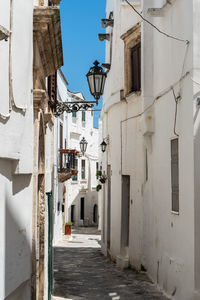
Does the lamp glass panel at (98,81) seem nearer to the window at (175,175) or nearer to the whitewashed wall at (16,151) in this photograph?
the window at (175,175)

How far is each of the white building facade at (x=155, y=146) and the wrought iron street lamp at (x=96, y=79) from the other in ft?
4.88

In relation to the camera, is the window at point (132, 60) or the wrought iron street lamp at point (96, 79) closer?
the wrought iron street lamp at point (96, 79)

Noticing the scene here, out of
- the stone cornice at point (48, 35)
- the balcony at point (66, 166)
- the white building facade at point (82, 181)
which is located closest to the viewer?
the stone cornice at point (48, 35)

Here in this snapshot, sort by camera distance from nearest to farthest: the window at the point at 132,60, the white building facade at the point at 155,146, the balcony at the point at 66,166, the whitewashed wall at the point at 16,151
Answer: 1. the whitewashed wall at the point at 16,151
2. the white building facade at the point at 155,146
3. the window at the point at 132,60
4. the balcony at the point at 66,166

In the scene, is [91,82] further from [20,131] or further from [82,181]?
[82,181]

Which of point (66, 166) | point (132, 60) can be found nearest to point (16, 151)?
point (132, 60)

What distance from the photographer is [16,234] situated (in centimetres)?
579

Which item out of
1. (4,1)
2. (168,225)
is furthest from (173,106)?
(4,1)

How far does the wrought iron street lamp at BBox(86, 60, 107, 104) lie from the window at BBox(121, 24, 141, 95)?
4.76m

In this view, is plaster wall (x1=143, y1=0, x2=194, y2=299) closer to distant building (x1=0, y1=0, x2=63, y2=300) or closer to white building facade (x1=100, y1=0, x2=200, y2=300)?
white building facade (x1=100, y1=0, x2=200, y2=300)

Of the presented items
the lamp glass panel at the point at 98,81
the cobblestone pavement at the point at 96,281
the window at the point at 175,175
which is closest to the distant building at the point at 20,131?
the lamp glass panel at the point at 98,81

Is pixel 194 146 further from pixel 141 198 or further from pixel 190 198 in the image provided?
pixel 141 198

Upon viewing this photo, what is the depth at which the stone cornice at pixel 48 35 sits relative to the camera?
21.8ft

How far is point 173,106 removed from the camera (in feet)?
33.0
